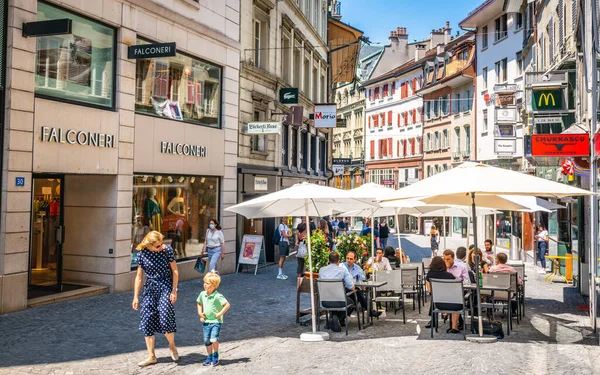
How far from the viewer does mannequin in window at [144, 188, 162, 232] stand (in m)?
15.8

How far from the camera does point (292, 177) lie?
27.5 m

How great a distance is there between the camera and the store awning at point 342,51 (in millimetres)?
38516

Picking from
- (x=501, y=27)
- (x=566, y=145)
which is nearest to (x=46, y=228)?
(x=566, y=145)

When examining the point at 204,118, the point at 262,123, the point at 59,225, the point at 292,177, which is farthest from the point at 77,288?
the point at 292,177

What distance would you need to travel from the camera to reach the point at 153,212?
633 inches

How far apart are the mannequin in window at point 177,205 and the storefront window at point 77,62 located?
3512mm

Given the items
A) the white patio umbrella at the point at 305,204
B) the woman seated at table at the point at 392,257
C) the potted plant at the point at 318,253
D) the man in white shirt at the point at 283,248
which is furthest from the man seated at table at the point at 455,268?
the man in white shirt at the point at 283,248

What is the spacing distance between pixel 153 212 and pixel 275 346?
759 cm

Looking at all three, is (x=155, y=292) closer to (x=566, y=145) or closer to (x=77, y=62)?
(x=77, y=62)

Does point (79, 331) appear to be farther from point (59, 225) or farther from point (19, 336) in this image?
point (59, 225)

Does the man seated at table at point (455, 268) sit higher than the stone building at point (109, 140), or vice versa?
the stone building at point (109, 140)

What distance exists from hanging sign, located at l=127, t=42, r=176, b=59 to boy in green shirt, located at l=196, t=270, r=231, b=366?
703 cm

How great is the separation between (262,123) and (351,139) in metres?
50.6

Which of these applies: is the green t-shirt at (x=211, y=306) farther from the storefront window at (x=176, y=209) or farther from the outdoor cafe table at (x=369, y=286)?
the storefront window at (x=176, y=209)
